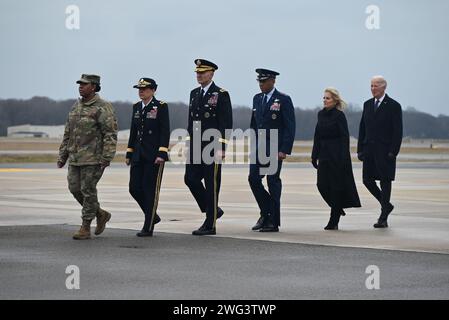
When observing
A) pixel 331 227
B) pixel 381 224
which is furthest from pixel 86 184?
pixel 381 224

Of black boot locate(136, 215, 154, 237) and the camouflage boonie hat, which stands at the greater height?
the camouflage boonie hat

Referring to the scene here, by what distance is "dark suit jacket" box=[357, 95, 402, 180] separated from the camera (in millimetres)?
15289

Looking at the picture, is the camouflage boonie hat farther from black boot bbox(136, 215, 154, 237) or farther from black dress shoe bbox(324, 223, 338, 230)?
black dress shoe bbox(324, 223, 338, 230)

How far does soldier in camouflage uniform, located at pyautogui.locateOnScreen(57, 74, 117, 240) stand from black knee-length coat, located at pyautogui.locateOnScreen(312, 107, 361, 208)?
3.16 m

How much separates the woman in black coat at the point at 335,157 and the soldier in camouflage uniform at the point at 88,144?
3.16 meters

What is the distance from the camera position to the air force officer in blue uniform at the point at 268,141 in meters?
14.5

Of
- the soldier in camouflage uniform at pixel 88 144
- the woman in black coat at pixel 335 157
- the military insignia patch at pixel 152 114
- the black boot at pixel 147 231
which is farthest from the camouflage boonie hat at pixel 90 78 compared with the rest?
the woman in black coat at pixel 335 157

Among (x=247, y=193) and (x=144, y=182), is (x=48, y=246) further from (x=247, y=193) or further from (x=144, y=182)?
(x=247, y=193)

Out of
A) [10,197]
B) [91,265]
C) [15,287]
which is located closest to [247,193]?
[10,197]

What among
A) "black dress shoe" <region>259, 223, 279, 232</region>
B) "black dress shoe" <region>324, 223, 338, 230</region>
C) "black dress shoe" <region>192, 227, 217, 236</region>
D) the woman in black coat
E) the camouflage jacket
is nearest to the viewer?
the camouflage jacket

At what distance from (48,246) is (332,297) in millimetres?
4717

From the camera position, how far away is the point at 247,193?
2312 cm

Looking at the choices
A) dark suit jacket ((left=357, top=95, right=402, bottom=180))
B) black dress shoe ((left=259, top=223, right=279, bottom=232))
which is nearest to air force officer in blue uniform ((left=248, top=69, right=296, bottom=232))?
black dress shoe ((left=259, top=223, right=279, bottom=232))
